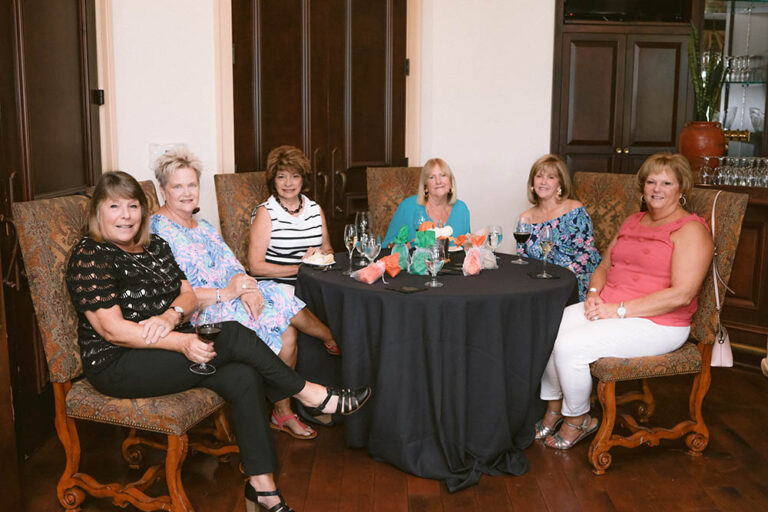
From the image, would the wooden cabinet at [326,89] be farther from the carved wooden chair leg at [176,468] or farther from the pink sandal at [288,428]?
the carved wooden chair leg at [176,468]

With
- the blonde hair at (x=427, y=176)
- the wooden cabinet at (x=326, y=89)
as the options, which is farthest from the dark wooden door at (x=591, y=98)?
the blonde hair at (x=427, y=176)

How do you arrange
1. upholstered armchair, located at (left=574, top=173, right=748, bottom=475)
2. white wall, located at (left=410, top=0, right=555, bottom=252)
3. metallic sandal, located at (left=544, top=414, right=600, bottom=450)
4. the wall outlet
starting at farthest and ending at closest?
white wall, located at (left=410, top=0, right=555, bottom=252), the wall outlet, metallic sandal, located at (left=544, top=414, right=600, bottom=450), upholstered armchair, located at (left=574, top=173, right=748, bottom=475)

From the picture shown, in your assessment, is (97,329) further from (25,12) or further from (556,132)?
(556,132)

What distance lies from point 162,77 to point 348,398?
1.99 m

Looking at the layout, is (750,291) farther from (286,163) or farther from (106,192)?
(106,192)

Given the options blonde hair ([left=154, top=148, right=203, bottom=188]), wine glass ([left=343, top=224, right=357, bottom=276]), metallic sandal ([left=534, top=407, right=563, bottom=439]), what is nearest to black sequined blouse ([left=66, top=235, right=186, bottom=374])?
blonde hair ([left=154, top=148, right=203, bottom=188])

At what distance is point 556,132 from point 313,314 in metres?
2.74

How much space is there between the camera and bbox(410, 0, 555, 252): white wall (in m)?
5.07

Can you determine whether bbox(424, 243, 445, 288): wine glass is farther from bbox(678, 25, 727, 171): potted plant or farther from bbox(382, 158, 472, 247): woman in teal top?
bbox(678, 25, 727, 171): potted plant

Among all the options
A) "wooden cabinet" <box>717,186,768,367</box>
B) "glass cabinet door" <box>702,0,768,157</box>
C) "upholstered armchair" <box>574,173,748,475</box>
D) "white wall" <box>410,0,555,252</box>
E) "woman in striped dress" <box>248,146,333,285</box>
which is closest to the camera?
"upholstered armchair" <box>574,173,748,475</box>

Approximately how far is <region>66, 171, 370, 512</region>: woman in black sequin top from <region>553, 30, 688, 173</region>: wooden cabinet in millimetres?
3358

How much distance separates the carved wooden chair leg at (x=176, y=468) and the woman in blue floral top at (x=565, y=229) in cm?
194

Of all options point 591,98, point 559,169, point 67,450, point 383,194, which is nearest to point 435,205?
A: point 383,194

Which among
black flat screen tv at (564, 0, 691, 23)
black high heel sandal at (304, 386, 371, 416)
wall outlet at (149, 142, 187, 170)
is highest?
black flat screen tv at (564, 0, 691, 23)
